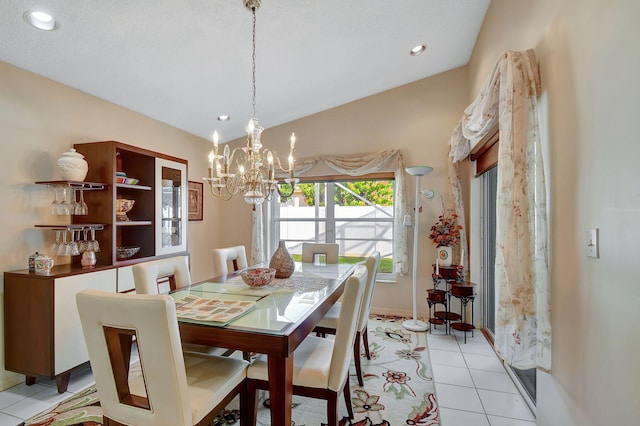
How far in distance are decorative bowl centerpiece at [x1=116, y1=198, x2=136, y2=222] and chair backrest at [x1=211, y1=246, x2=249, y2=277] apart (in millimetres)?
988

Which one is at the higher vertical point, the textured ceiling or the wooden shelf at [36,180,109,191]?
the textured ceiling

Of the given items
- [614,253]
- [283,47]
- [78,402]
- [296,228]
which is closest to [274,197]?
[296,228]

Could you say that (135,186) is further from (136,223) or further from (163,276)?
(163,276)

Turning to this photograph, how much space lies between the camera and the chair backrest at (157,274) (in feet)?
6.44

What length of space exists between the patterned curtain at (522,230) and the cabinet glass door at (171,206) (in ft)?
9.93

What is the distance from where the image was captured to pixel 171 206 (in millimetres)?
3422

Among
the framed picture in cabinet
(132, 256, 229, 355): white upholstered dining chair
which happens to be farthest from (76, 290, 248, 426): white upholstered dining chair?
the framed picture in cabinet

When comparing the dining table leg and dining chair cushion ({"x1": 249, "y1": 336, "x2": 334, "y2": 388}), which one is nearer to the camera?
the dining table leg

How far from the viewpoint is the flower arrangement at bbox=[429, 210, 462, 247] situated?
11.3ft

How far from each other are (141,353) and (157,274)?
0.98 meters

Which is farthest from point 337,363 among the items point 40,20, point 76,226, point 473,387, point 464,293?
point 40,20

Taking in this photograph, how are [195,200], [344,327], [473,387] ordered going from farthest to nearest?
1. [195,200]
2. [473,387]
3. [344,327]

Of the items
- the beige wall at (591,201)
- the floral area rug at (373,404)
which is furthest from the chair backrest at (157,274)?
the beige wall at (591,201)

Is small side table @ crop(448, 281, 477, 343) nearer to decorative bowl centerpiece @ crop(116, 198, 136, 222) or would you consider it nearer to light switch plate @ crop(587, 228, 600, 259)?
light switch plate @ crop(587, 228, 600, 259)
